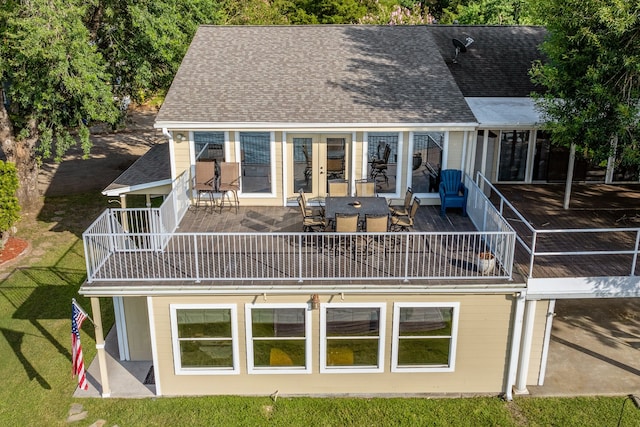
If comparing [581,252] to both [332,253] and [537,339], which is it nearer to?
[537,339]

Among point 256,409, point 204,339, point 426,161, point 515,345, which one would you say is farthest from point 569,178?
point 204,339

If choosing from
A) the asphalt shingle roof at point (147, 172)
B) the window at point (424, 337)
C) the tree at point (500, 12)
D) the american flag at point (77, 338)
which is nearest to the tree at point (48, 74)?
the asphalt shingle roof at point (147, 172)

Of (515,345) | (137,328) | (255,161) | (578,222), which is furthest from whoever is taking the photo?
(255,161)

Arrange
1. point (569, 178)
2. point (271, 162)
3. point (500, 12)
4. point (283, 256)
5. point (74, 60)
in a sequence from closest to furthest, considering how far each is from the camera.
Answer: point (283, 256) → point (569, 178) → point (271, 162) → point (74, 60) → point (500, 12)

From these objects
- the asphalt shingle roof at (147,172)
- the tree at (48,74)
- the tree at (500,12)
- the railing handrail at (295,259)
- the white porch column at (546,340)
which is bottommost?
the white porch column at (546,340)

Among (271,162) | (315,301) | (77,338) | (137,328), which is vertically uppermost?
(271,162)

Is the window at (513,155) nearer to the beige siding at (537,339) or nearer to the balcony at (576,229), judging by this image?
the balcony at (576,229)

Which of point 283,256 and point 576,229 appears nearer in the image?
point 576,229
